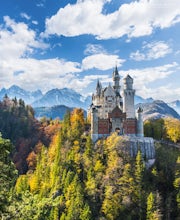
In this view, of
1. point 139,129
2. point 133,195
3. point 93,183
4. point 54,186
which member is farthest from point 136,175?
point 54,186

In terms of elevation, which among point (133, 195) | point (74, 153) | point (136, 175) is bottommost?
point (133, 195)

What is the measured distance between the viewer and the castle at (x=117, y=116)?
58.7 metres

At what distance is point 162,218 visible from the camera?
46.2 m

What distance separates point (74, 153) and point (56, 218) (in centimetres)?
1476

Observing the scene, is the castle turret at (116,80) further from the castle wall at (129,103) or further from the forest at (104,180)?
the forest at (104,180)

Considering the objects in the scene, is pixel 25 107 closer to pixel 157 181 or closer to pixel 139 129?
pixel 139 129

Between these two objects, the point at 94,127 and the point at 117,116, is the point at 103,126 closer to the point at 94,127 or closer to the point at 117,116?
the point at 94,127

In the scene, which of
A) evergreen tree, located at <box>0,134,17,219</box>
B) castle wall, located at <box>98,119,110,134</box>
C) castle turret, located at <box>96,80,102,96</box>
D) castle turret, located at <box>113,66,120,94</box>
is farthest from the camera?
castle turret, located at <box>96,80,102,96</box>

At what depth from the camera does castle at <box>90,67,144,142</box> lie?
5869 centimetres

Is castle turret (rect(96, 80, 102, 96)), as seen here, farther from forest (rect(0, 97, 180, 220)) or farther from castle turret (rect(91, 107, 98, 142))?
castle turret (rect(91, 107, 98, 142))

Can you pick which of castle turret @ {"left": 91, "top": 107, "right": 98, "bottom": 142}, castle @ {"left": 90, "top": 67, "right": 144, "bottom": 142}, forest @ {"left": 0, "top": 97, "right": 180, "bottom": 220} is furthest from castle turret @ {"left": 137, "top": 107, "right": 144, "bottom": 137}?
castle turret @ {"left": 91, "top": 107, "right": 98, "bottom": 142}

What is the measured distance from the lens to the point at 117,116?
59.4 metres

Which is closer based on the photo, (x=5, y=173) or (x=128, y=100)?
→ (x=5, y=173)

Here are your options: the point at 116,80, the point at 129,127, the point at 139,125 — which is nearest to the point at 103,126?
the point at 129,127
